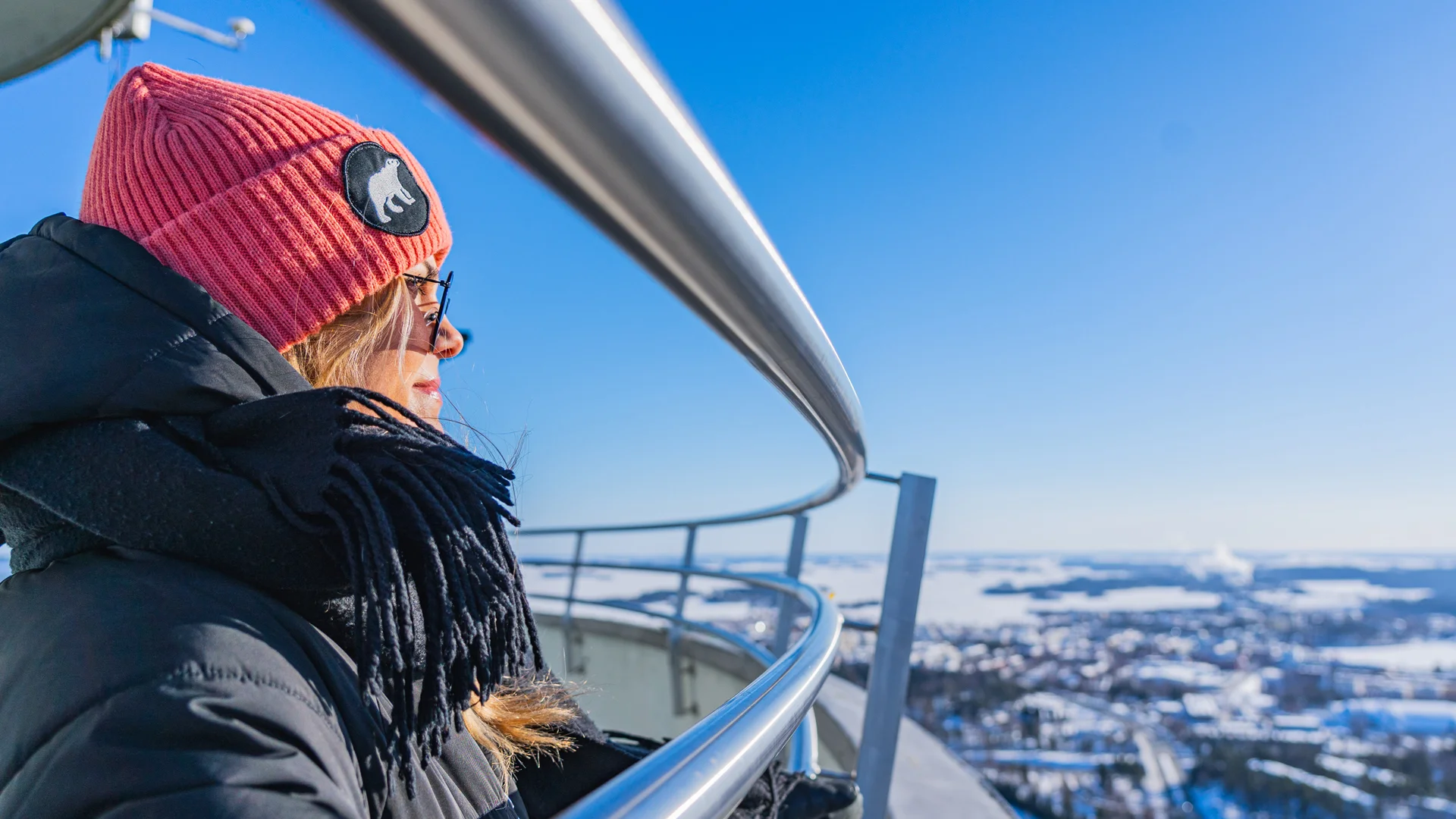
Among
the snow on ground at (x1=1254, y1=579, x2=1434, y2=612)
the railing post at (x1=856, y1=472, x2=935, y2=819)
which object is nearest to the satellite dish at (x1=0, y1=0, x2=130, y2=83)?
the railing post at (x1=856, y1=472, x2=935, y2=819)

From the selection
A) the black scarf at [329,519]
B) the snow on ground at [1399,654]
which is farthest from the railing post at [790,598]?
the snow on ground at [1399,654]

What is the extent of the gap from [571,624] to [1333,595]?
17954 mm

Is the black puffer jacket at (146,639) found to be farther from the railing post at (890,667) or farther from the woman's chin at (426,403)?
the railing post at (890,667)

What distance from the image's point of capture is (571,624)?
4.11 meters

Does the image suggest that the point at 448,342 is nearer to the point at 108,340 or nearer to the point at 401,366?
the point at 401,366

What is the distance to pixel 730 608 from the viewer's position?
11.7ft

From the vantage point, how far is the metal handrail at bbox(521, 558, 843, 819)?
0.36m

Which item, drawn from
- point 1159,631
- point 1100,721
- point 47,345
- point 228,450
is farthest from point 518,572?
point 1159,631

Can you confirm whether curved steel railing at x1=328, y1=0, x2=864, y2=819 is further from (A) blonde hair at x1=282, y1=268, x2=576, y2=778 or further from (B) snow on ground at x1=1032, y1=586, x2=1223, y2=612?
(B) snow on ground at x1=1032, y1=586, x2=1223, y2=612

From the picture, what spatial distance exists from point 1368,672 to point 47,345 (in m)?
14.9

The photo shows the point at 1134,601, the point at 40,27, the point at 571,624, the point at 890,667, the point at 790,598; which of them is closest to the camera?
the point at 40,27

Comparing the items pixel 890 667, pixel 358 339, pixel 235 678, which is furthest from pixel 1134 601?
pixel 235 678

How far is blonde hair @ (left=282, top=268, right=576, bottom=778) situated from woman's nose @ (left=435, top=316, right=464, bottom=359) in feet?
0.20

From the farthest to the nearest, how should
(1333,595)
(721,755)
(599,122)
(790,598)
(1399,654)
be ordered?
1. (1333,595)
2. (1399,654)
3. (790,598)
4. (721,755)
5. (599,122)
